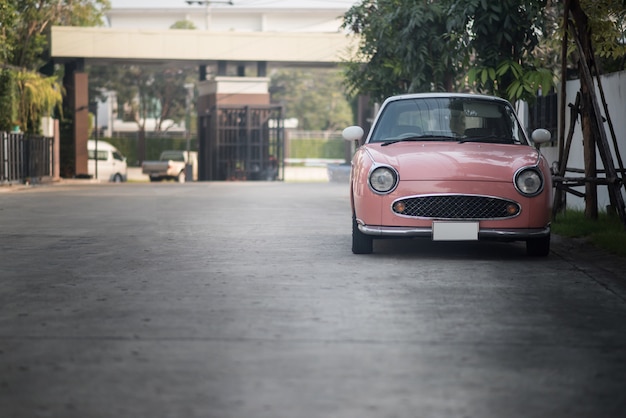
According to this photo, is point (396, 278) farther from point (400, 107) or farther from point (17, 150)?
point (17, 150)

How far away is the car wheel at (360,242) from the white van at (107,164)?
127ft

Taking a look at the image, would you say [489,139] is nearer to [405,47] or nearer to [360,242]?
[360,242]

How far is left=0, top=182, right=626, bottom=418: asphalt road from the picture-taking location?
195 inches

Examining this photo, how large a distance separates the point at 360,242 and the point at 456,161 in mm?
1247

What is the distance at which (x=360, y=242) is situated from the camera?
1104cm

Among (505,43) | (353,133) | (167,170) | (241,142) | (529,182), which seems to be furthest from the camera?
(167,170)

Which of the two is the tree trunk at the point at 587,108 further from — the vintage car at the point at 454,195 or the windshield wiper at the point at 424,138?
the vintage car at the point at 454,195

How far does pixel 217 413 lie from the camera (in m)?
4.69

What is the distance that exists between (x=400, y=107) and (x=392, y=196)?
80.8 inches

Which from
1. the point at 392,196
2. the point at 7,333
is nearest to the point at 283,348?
the point at 7,333

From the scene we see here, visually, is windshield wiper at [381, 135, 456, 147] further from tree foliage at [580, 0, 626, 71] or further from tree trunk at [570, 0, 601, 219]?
tree foliage at [580, 0, 626, 71]

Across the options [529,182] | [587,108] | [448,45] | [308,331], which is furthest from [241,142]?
[308,331]

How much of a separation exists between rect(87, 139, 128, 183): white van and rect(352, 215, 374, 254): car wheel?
38798 millimetres

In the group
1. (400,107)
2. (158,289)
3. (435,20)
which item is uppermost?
(435,20)
